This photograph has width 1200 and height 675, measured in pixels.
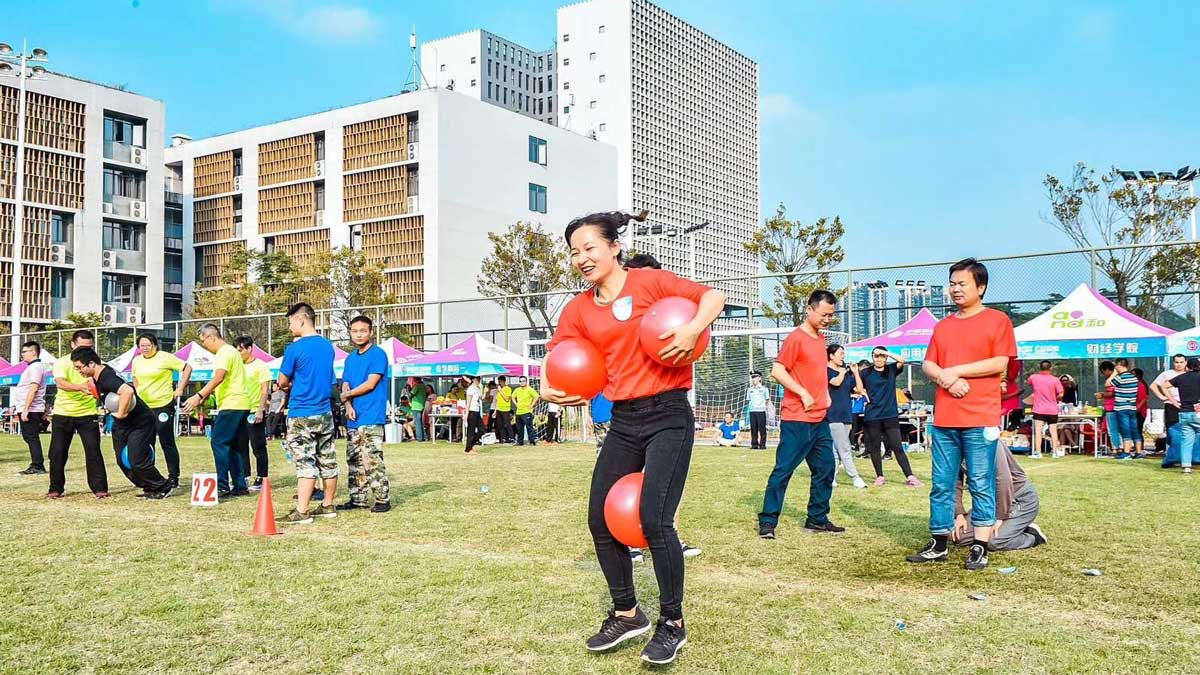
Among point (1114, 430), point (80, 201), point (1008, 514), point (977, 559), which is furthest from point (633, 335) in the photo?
point (80, 201)

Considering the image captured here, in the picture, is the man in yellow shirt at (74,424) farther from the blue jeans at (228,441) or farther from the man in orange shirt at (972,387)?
the man in orange shirt at (972,387)

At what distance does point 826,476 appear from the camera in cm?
769

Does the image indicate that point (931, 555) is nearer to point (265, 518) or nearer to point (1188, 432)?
point (265, 518)

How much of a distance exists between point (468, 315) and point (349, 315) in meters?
16.5

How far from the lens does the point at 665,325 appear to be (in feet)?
13.3

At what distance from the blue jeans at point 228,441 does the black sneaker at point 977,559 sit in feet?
25.3

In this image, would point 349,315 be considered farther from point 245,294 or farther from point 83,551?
point 83,551

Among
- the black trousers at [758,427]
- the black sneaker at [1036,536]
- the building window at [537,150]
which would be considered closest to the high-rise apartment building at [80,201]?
Answer: the building window at [537,150]

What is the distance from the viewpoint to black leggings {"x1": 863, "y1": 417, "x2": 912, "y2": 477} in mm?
11586

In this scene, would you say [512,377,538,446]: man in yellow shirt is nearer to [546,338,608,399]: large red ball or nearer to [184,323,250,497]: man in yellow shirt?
[184,323,250,497]: man in yellow shirt

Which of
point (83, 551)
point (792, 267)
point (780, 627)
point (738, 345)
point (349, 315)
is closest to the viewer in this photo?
point (780, 627)

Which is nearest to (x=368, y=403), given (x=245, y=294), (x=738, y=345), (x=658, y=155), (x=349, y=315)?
(x=738, y=345)

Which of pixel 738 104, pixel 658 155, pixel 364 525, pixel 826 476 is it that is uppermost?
pixel 738 104

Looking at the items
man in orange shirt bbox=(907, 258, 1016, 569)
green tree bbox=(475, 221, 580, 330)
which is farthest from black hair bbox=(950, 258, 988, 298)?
green tree bbox=(475, 221, 580, 330)
